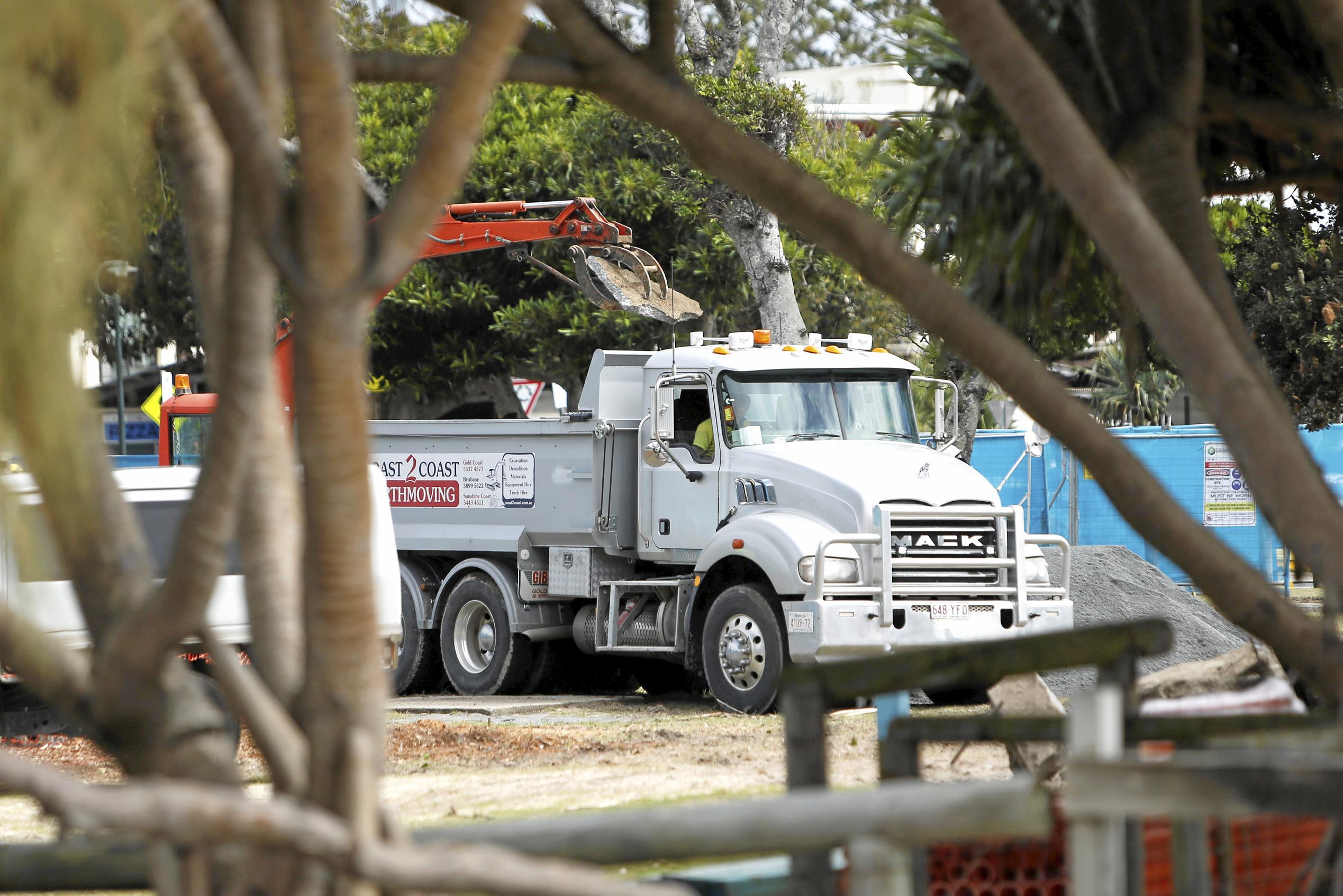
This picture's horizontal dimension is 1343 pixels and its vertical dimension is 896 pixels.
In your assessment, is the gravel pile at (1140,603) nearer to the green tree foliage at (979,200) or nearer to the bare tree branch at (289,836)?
the green tree foliage at (979,200)

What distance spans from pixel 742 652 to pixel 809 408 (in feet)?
7.06

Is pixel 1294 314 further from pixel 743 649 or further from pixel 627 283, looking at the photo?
pixel 743 649

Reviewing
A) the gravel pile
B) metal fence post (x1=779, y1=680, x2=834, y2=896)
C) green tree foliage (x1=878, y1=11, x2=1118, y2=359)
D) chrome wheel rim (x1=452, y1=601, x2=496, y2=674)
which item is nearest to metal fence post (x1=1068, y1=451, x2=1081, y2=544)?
the gravel pile

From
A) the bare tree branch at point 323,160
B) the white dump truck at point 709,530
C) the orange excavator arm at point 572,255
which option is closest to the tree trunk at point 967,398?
the white dump truck at point 709,530

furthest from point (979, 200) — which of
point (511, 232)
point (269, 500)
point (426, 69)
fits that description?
point (511, 232)

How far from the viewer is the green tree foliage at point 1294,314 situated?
56.2 ft

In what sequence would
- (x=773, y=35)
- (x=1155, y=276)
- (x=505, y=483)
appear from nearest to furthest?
(x=1155, y=276)
(x=505, y=483)
(x=773, y=35)

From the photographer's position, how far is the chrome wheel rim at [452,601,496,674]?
1466 cm

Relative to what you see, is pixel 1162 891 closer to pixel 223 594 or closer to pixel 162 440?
pixel 223 594

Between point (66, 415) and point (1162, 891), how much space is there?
8.29 feet

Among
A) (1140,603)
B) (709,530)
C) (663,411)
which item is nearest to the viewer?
(709,530)

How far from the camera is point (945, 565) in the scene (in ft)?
39.8

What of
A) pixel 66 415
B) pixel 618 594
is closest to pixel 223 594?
pixel 618 594

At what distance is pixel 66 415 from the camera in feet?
8.16
